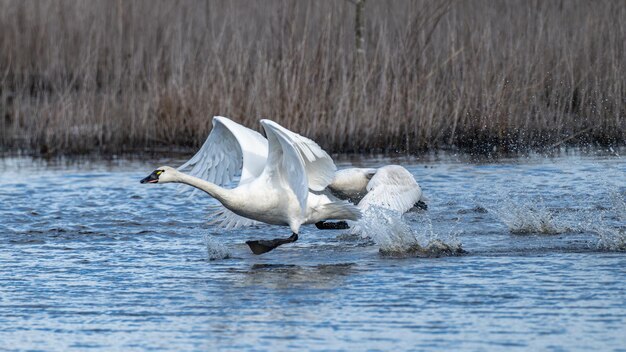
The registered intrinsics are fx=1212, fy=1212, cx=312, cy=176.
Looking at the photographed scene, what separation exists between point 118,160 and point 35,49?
3.33 metres

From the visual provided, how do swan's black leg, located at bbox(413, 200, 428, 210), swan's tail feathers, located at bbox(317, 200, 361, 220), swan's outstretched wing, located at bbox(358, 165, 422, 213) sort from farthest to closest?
swan's black leg, located at bbox(413, 200, 428, 210)
swan's outstretched wing, located at bbox(358, 165, 422, 213)
swan's tail feathers, located at bbox(317, 200, 361, 220)

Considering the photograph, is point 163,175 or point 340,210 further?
point 340,210

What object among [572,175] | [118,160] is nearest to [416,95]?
[572,175]

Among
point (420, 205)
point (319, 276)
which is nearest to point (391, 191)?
point (420, 205)

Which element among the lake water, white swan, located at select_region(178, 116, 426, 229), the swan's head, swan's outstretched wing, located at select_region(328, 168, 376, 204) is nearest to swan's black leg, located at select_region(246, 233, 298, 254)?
the lake water

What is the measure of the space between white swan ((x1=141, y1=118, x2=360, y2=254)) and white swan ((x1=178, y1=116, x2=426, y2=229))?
133 mm

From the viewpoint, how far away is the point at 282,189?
8484mm

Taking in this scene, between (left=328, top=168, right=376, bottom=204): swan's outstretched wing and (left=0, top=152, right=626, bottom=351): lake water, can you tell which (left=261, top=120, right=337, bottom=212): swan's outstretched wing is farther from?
(left=328, top=168, right=376, bottom=204): swan's outstretched wing

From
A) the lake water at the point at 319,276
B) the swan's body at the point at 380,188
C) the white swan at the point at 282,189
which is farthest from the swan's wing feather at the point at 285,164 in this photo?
the swan's body at the point at 380,188

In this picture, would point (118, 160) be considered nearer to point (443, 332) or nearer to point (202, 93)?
point (202, 93)

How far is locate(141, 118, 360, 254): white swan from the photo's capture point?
8070 mm

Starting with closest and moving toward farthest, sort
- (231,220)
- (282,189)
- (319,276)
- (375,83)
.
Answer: (319,276)
(282,189)
(231,220)
(375,83)

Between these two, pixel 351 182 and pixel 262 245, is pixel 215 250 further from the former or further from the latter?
pixel 351 182

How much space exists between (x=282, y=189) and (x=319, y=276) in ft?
3.73
